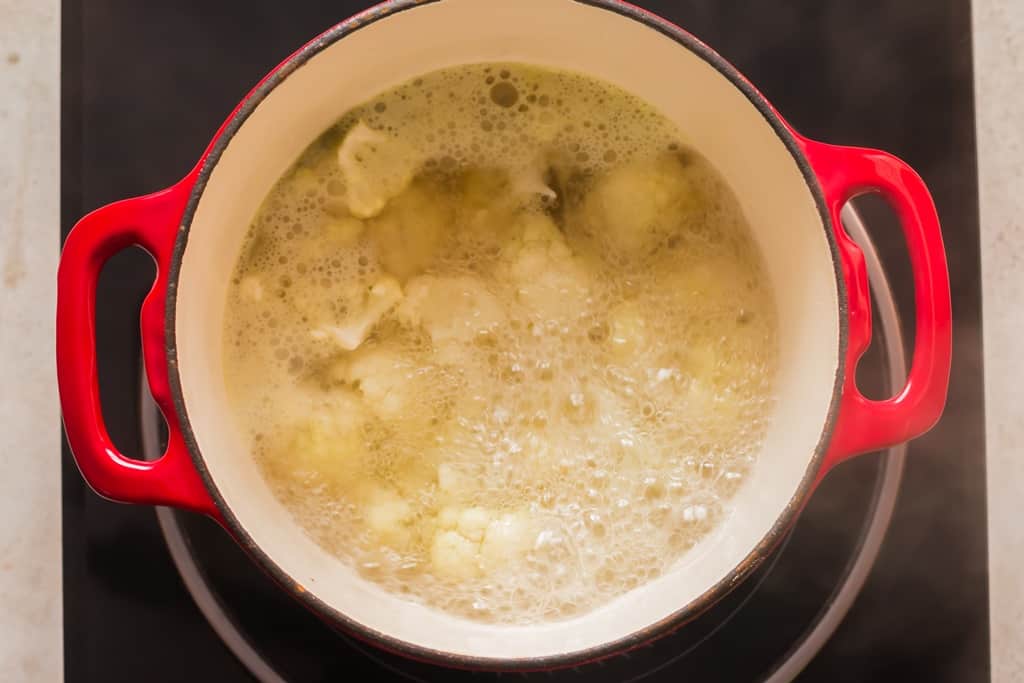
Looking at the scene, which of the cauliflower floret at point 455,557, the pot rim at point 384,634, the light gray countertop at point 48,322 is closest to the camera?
the pot rim at point 384,634

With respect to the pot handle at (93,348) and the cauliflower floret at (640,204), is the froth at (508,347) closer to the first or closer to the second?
the cauliflower floret at (640,204)

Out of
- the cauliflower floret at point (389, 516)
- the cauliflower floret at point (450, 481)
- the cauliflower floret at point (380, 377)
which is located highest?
the cauliflower floret at point (380, 377)

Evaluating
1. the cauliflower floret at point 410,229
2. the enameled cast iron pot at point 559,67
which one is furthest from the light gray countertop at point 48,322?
the cauliflower floret at point 410,229

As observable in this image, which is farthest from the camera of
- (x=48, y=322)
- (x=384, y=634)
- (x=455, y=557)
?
(x=48, y=322)

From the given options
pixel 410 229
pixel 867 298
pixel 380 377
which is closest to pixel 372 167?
pixel 410 229

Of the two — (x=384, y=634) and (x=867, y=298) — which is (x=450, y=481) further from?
(x=867, y=298)

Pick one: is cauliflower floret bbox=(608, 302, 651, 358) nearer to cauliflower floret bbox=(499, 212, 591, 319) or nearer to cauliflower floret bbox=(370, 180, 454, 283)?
cauliflower floret bbox=(499, 212, 591, 319)
